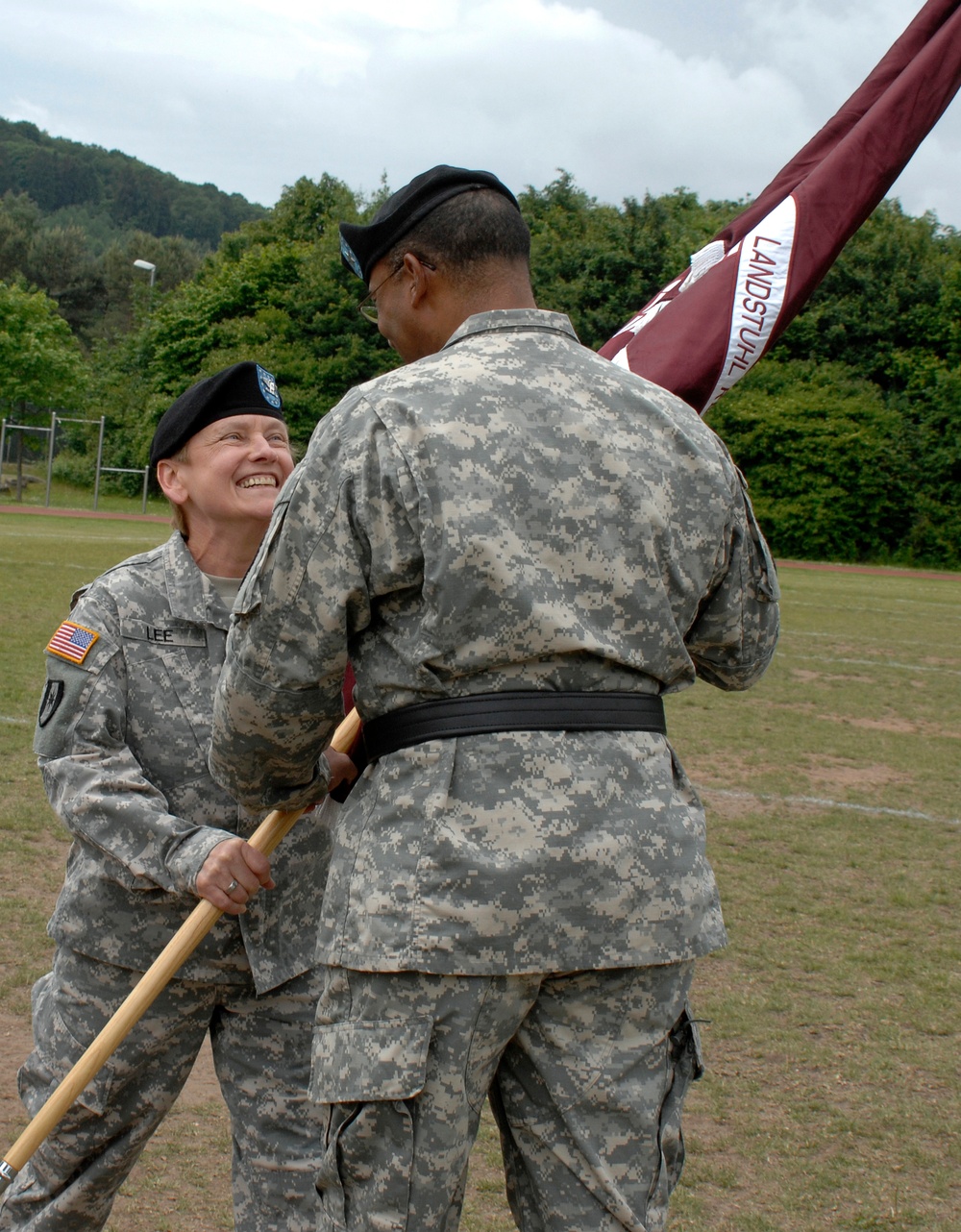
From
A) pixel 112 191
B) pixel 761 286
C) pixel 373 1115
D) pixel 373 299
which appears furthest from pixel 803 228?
pixel 112 191

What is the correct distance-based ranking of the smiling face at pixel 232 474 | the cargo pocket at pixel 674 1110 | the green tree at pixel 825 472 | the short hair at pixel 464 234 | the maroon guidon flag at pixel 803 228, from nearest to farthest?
the cargo pocket at pixel 674 1110, the short hair at pixel 464 234, the smiling face at pixel 232 474, the maroon guidon flag at pixel 803 228, the green tree at pixel 825 472

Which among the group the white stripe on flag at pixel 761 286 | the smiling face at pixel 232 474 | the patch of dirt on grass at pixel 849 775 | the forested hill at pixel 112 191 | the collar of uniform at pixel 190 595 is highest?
the forested hill at pixel 112 191

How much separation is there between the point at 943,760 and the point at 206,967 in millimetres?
7896

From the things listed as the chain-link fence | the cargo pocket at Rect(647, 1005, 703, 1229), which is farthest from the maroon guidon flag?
the chain-link fence

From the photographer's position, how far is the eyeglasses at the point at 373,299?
215cm

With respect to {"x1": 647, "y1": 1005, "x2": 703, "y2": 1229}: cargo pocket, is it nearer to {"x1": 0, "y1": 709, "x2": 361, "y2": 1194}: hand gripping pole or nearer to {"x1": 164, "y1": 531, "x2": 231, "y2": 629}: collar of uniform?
{"x1": 0, "y1": 709, "x2": 361, "y2": 1194}: hand gripping pole

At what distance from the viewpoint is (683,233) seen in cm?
4241

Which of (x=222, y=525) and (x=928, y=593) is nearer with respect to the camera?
(x=222, y=525)

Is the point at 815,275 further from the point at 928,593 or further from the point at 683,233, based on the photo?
the point at 683,233

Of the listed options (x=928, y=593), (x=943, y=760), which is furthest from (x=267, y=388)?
(x=928, y=593)

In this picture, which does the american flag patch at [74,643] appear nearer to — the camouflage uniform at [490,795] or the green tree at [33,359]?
the camouflage uniform at [490,795]

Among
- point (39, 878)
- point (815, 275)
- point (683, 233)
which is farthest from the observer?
point (683, 233)

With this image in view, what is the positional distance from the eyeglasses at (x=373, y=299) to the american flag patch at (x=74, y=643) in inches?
35.6

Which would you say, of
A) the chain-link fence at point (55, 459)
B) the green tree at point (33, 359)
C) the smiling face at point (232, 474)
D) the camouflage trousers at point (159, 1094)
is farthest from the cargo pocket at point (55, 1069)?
the green tree at point (33, 359)
